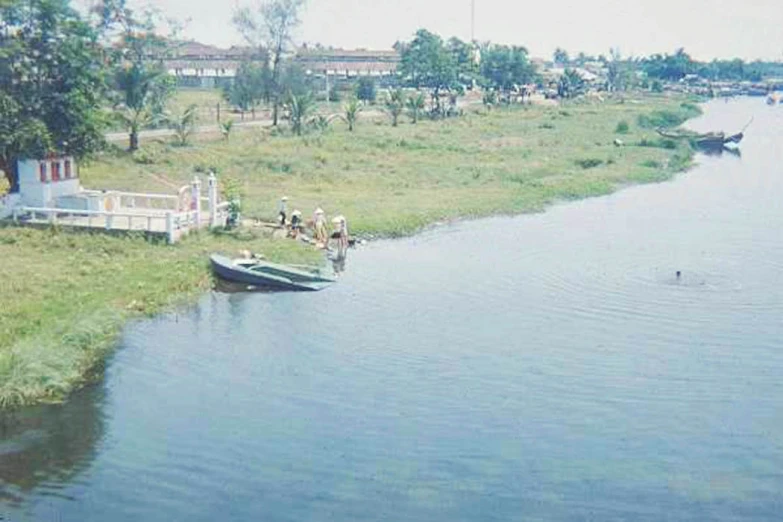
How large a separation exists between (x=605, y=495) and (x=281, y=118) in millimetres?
67417

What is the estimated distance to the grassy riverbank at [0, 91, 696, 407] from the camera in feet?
78.5

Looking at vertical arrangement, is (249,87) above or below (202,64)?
below

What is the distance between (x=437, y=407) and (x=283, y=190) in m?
28.4

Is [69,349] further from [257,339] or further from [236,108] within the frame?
[236,108]

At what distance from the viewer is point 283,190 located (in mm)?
47656

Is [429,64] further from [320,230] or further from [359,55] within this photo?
[359,55]

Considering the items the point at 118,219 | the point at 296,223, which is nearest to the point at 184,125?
the point at 296,223

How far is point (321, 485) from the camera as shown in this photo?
17094mm

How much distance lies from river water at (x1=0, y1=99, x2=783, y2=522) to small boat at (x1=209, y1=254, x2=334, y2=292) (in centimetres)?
79

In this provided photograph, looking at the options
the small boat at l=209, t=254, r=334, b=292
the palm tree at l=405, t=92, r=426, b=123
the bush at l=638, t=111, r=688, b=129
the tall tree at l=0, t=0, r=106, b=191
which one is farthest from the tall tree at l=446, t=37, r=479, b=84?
the small boat at l=209, t=254, r=334, b=292

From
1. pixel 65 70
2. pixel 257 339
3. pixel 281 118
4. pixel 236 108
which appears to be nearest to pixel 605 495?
pixel 257 339

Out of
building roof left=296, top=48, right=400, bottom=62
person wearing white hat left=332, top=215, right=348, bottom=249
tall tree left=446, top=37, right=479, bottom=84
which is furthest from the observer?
building roof left=296, top=48, right=400, bottom=62

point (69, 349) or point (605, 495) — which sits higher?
point (69, 349)

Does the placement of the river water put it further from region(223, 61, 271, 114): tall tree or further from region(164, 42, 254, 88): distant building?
region(164, 42, 254, 88): distant building
